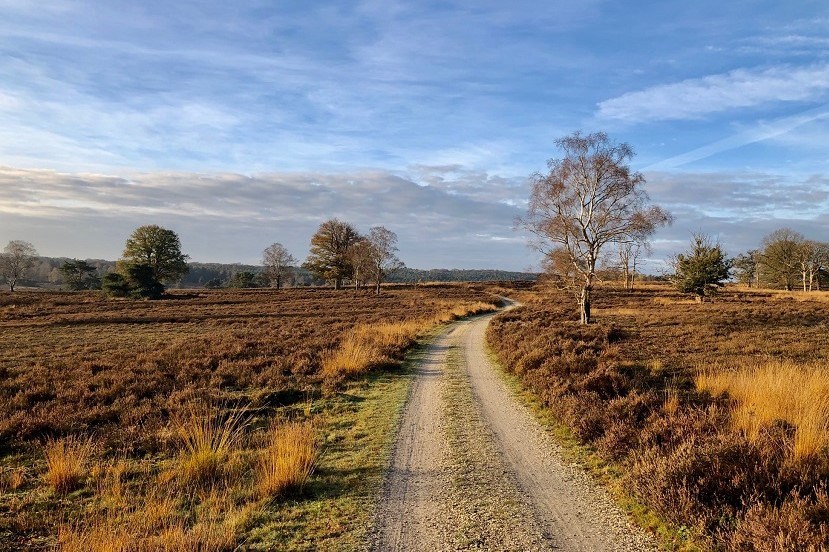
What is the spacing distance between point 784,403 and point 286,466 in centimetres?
795

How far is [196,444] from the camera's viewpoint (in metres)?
7.22

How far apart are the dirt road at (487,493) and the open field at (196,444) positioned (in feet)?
1.65

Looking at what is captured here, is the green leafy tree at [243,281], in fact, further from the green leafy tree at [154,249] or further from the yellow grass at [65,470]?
the yellow grass at [65,470]

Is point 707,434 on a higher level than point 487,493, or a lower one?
higher

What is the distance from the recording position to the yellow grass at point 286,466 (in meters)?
5.88

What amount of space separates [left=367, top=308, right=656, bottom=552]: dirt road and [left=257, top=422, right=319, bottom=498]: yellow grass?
3.81 ft

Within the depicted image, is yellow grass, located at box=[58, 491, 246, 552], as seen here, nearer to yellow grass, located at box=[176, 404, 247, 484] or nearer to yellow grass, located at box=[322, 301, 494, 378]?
yellow grass, located at box=[176, 404, 247, 484]

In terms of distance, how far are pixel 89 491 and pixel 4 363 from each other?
15877 millimetres

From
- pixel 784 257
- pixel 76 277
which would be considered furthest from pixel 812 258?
pixel 76 277

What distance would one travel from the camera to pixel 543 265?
28.3 m

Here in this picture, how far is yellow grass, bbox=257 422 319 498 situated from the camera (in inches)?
231

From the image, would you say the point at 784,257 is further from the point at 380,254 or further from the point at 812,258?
the point at 380,254

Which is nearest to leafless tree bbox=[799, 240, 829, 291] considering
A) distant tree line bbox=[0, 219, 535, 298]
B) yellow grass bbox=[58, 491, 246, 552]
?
distant tree line bbox=[0, 219, 535, 298]

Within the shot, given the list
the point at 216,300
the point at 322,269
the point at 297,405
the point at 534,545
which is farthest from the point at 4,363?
the point at 322,269
